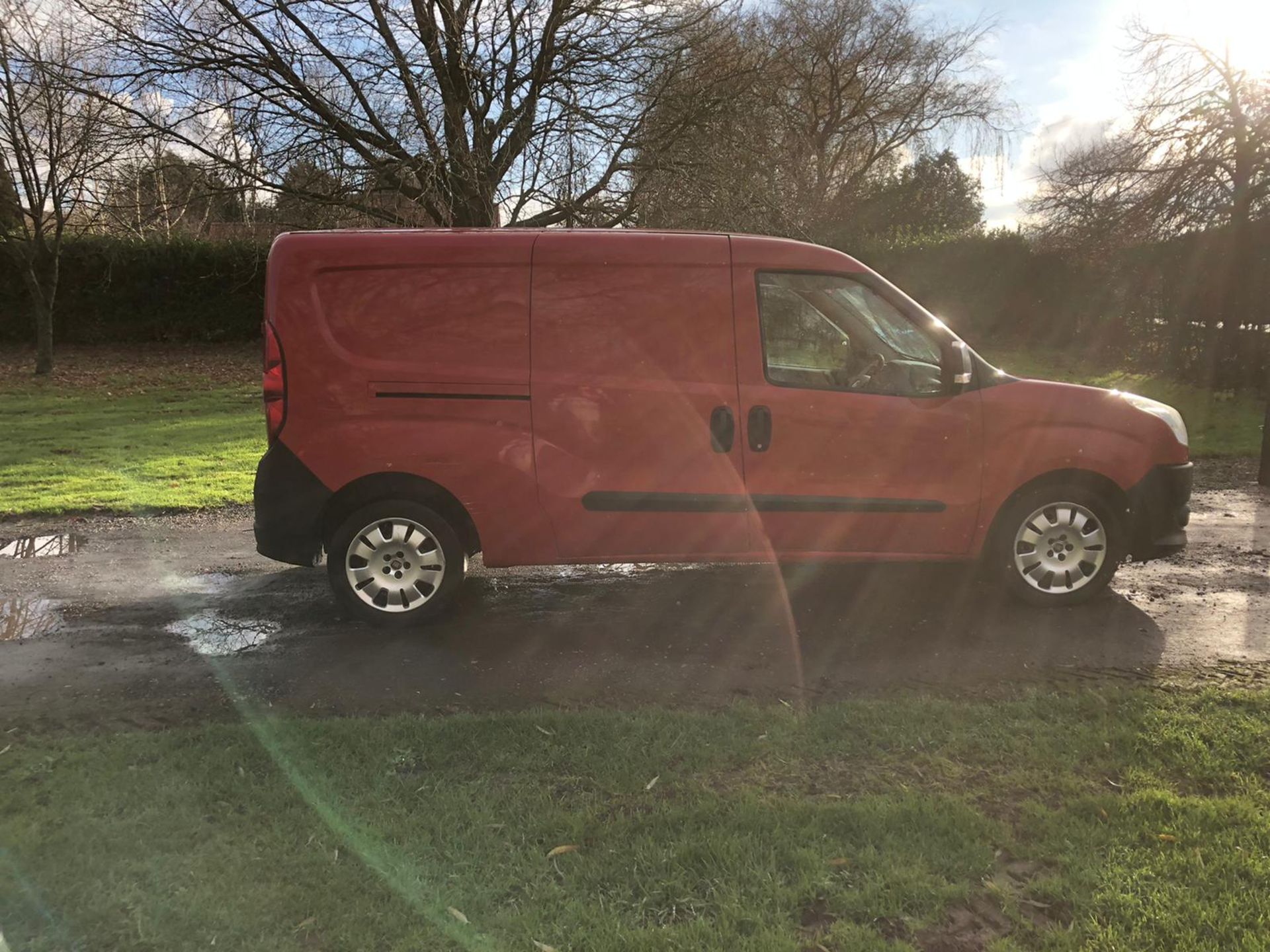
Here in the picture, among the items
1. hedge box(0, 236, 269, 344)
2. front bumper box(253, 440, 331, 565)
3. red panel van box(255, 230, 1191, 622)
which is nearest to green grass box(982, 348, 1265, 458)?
red panel van box(255, 230, 1191, 622)

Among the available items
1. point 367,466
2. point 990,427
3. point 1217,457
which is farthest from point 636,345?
point 1217,457

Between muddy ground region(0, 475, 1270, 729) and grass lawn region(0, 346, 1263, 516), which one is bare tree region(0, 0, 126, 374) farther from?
muddy ground region(0, 475, 1270, 729)

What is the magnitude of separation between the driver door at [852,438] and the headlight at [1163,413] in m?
1.00

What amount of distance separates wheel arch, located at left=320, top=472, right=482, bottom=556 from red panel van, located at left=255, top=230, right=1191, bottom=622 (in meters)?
0.01

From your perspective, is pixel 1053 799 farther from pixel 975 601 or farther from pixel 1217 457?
pixel 1217 457

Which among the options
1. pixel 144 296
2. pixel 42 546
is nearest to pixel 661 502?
pixel 42 546

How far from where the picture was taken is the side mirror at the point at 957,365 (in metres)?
4.62

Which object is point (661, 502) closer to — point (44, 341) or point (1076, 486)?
point (1076, 486)

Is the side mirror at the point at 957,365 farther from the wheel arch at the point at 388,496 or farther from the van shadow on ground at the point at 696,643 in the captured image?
the wheel arch at the point at 388,496

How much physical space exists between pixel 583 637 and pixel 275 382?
2.12 m

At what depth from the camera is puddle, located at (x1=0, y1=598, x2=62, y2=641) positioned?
4.63 meters

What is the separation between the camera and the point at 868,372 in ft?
16.0

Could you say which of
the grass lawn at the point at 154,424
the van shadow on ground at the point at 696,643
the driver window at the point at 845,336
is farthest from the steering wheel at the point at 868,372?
the grass lawn at the point at 154,424

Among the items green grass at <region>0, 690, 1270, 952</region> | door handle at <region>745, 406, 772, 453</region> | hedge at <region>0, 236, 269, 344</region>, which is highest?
hedge at <region>0, 236, 269, 344</region>
